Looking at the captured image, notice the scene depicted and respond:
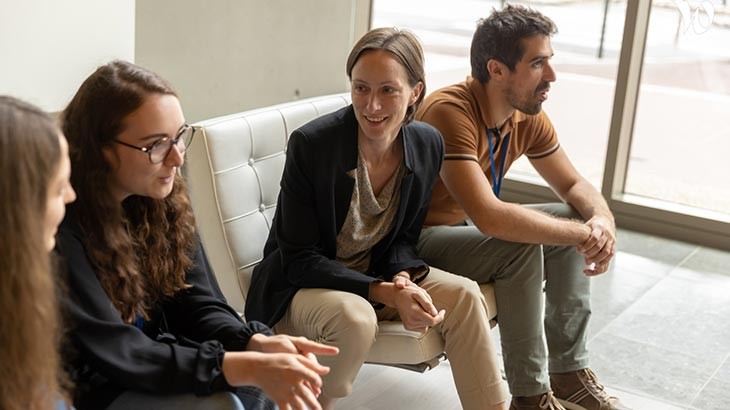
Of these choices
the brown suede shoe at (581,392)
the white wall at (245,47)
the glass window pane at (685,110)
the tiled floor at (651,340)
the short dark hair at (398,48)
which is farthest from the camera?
the white wall at (245,47)

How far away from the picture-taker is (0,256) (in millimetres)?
1316

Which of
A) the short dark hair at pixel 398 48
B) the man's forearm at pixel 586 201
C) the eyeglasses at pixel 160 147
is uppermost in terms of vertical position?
the short dark hair at pixel 398 48

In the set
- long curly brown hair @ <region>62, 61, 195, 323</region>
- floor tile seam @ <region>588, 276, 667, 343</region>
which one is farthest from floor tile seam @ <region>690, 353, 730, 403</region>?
long curly brown hair @ <region>62, 61, 195, 323</region>

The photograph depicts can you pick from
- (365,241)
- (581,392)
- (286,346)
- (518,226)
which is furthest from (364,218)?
(581,392)

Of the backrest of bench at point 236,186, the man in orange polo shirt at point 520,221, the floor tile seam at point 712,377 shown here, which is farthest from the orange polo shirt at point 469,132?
the floor tile seam at point 712,377

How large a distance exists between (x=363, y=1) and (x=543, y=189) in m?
1.44

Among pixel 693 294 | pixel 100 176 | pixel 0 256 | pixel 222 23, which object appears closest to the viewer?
pixel 0 256

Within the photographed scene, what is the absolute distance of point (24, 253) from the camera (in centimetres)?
132

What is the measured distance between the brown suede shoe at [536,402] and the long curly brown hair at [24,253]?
66.7 inches

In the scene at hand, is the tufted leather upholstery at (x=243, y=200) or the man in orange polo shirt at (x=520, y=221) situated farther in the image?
the man in orange polo shirt at (x=520, y=221)

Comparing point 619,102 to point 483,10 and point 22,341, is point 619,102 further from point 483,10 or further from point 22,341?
point 22,341

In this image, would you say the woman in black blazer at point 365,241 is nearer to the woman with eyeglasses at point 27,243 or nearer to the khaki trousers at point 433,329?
the khaki trousers at point 433,329

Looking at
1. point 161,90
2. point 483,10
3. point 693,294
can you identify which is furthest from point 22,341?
point 483,10

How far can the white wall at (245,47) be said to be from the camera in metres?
4.92
